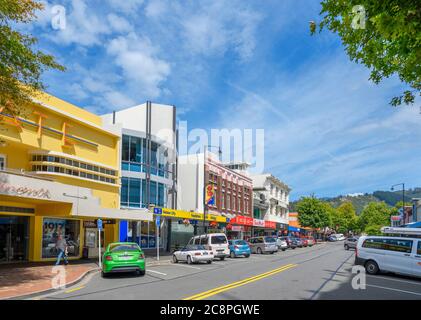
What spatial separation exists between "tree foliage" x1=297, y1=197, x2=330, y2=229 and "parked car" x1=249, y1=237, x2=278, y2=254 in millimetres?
40090

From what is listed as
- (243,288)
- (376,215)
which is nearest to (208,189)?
(243,288)

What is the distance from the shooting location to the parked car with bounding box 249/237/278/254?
3991 centimetres

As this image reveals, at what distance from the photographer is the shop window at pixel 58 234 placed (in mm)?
25642

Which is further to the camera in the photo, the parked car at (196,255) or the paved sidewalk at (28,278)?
the parked car at (196,255)

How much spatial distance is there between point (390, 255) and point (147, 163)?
22.2 meters

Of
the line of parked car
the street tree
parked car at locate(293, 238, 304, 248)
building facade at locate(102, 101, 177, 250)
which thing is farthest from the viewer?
the street tree

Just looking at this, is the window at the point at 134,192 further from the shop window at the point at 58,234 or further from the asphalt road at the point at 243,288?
the asphalt road at the point at 243,288

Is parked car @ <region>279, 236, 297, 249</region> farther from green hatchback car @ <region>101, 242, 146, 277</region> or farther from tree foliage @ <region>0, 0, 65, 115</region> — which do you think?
tree foliage @ <region>0, 0, 65, 115</region>

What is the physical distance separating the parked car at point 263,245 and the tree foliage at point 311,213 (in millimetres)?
40090

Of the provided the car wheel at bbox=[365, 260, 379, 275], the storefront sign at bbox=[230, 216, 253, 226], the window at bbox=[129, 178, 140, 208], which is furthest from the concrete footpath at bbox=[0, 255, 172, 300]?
the storefront sign at bbox=[230, 216, 253, 226]

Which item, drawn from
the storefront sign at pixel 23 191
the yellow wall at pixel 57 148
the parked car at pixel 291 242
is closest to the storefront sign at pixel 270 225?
the parked car at pixel 291 242

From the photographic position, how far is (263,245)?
40.0 metres

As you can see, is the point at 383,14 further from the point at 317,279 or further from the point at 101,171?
the point at 101,171
